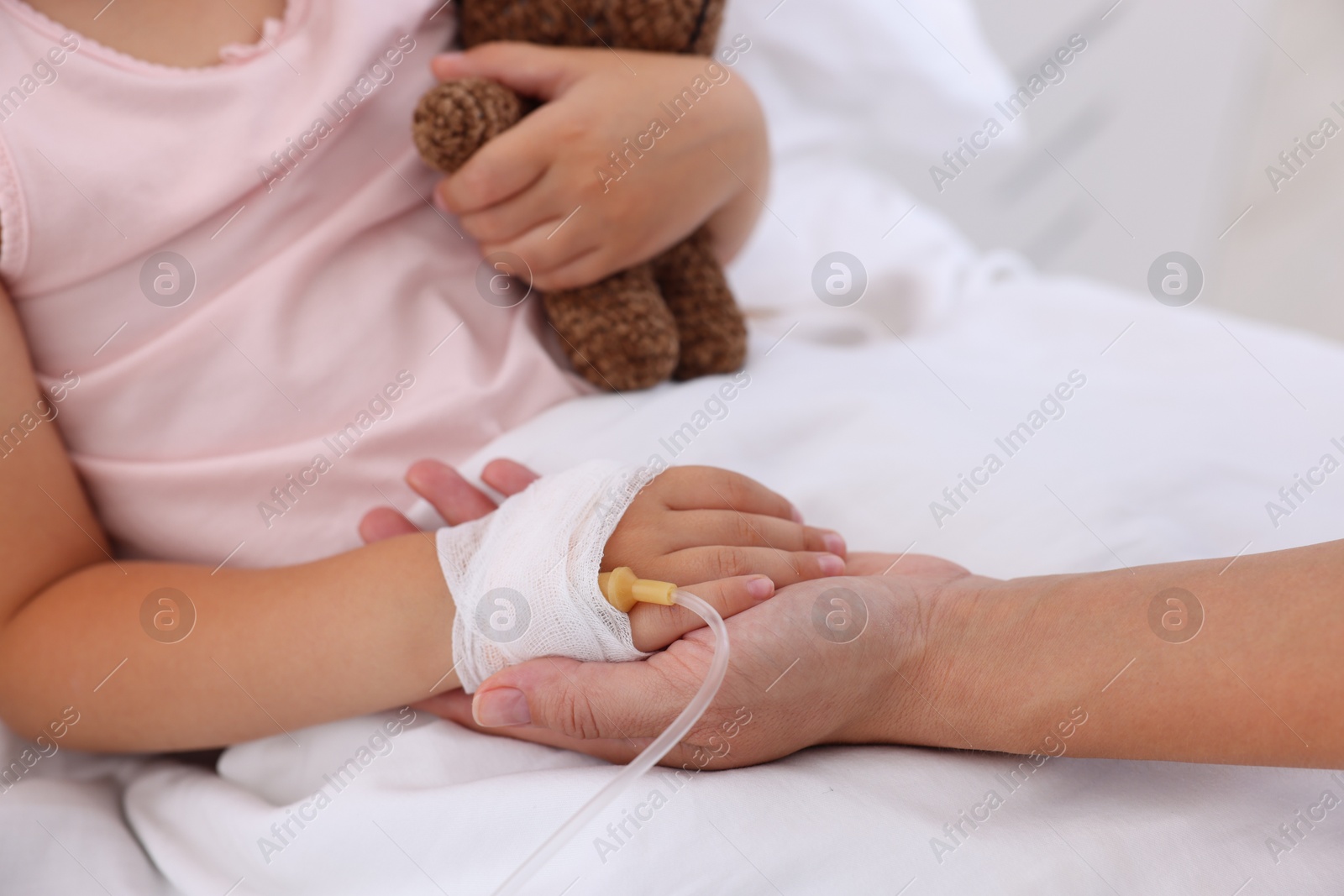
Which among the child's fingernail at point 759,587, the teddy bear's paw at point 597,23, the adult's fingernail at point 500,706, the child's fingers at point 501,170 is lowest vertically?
the adult's fingernail at point 500,706

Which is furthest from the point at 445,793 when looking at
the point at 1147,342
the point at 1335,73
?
the point at 1335,73

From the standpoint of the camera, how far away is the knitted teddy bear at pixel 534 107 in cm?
79

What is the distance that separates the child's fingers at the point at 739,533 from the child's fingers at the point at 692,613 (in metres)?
0.05

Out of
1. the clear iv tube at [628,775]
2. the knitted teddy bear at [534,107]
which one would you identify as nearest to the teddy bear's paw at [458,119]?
the knitted teddy bear at [534,107]

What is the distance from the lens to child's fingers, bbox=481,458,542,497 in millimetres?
761

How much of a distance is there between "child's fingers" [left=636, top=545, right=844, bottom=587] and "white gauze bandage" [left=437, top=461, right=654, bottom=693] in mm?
42

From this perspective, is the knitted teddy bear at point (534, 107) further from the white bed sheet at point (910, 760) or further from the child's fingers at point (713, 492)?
the child's fingers at point (713, 492)

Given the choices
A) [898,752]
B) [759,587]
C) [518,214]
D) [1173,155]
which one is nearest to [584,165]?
[518,214]

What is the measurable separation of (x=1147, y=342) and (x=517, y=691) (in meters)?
0.79

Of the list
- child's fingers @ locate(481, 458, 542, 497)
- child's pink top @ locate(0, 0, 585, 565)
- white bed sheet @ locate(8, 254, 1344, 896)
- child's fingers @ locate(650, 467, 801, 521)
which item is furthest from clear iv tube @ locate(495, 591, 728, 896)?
child's pink top @ locate(0, 0, 585, 565)

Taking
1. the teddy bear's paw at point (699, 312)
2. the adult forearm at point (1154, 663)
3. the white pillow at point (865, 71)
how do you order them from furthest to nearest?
the white pillow at point (865, 71) < the teddy bear's paw at point (699, 312) < the adult forearm at point (1154, 663)

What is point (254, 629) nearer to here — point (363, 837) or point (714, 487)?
point (363, 837)

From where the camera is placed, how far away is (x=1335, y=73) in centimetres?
171

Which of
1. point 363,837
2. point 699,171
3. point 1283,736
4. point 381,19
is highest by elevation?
point 381,19
